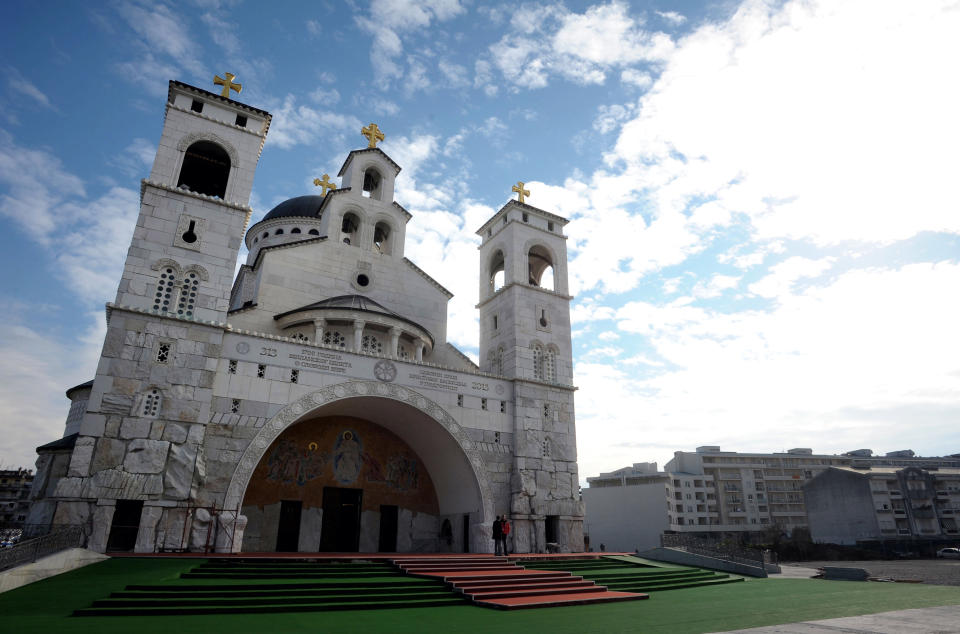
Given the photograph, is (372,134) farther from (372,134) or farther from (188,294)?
(188,294)

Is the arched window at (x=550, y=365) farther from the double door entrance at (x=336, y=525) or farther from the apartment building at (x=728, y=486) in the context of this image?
the apartment building at (x=728, y=486)

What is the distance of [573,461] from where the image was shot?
947 inches

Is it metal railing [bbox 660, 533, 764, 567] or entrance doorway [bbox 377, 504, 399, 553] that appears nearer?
metal railing [bbox 660, 533, 764, 567]

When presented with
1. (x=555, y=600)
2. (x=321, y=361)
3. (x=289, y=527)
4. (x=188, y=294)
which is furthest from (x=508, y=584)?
(x=188, y=294)

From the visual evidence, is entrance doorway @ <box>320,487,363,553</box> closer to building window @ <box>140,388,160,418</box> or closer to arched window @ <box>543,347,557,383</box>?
building window @ <box>140,388,160,418</box>

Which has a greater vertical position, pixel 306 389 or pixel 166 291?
pixel 166 291

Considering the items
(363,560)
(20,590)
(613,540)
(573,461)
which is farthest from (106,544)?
(613,540)

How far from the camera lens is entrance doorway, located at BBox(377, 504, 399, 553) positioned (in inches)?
870

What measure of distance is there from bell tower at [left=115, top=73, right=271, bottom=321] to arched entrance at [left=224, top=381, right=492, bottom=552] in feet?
17.0

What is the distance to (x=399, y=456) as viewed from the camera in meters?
23.4

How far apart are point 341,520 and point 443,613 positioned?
12.6 m

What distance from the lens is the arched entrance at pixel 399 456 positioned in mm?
20047

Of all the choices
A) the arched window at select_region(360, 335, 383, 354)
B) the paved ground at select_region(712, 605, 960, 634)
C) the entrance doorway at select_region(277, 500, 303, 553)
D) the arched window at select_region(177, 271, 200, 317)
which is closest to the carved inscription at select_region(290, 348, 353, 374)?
the arched window at select_region(360, 335, 383, 354)

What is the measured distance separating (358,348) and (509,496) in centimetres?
847
